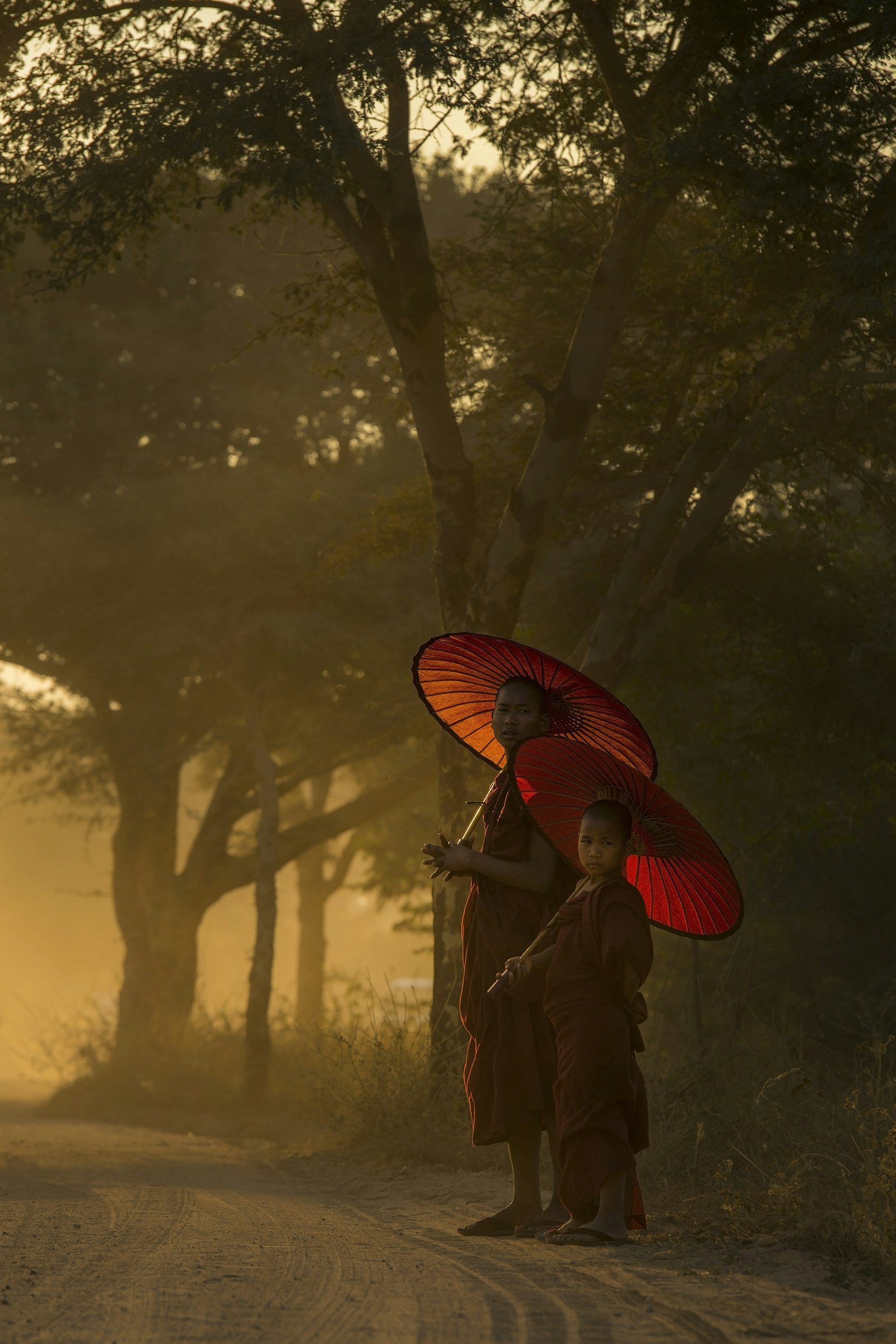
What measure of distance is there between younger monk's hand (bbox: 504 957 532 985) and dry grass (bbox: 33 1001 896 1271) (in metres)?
1.41

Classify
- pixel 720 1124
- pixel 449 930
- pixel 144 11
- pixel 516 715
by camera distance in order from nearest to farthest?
pixel 516 715
pixel 720 1124
pixel 449 930
pixel 144 11

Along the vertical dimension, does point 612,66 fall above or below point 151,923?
above

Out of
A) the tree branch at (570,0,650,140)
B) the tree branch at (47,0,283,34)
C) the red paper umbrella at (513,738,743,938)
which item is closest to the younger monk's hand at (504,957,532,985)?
the red paper umbrella at (513,738,743,938)

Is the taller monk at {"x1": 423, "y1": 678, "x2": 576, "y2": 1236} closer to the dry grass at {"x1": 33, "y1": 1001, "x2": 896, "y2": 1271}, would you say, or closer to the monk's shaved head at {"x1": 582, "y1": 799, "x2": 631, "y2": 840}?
the monk's shaved head at {"x1": 582, "y1": 799, "x2": 631, "y2": 840}

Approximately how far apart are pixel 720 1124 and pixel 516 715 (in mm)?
3395

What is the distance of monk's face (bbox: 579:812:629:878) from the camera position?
5.38 meters

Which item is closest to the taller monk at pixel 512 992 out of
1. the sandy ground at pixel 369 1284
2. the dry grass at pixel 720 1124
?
the sandy ground at pixel 369 1284

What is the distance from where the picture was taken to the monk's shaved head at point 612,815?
5406mm

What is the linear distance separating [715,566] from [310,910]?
1609 cm

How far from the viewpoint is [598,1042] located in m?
5.34

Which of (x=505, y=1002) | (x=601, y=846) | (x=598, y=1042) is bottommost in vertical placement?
(x=598, y=1042)

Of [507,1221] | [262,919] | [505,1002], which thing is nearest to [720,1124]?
[507,1221]

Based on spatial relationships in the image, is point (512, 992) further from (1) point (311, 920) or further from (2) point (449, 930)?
(1) point (311, 920)

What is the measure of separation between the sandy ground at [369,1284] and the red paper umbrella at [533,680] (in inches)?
80.9
